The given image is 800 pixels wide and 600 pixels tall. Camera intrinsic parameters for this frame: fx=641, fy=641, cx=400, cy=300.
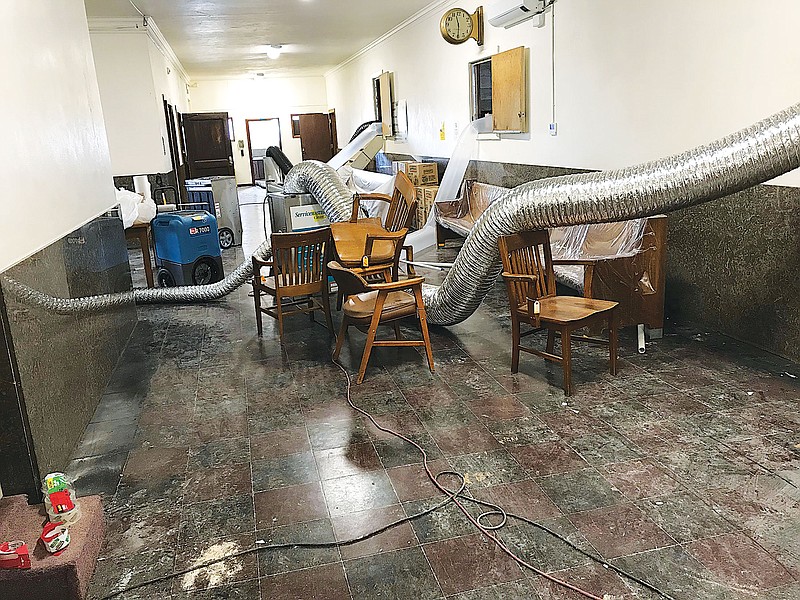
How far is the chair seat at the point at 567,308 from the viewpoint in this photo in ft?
11.4

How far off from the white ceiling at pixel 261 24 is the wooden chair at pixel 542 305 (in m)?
4.96

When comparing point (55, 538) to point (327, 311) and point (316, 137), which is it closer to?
point (327, 311)

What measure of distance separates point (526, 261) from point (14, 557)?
289 centimetres

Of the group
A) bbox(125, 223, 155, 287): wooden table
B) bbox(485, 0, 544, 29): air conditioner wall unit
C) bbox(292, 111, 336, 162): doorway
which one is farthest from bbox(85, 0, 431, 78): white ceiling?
bbox(292, 111, 336, 162): doorway

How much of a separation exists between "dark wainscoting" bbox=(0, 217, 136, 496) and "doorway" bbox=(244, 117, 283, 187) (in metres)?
14.2

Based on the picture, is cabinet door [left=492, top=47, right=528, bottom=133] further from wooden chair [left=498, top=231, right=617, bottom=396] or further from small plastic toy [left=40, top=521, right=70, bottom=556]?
small plastic toy [left=40, top=521, right=70, bottom=556]

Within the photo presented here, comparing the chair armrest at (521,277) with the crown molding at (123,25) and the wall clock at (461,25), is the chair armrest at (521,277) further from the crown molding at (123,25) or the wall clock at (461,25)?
A: the crown molding at (123,25)

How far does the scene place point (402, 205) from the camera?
4562mm

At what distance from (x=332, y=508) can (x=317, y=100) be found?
16573mm

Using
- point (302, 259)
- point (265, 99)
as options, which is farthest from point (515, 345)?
point (265, 99)

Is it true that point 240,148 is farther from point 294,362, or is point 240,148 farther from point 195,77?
point 294,362

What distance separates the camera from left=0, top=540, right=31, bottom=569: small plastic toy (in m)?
2.04

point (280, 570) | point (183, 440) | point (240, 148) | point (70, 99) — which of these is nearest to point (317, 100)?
point (240, 148)

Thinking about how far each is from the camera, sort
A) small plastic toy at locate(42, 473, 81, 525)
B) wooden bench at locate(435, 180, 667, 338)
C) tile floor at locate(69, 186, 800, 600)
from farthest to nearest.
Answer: wooden bench at locate(435, 180, 667, 338), small plastic toy at locate(42, 473, 81, 525), tile floor at locate(69, 186, 800, 600)
